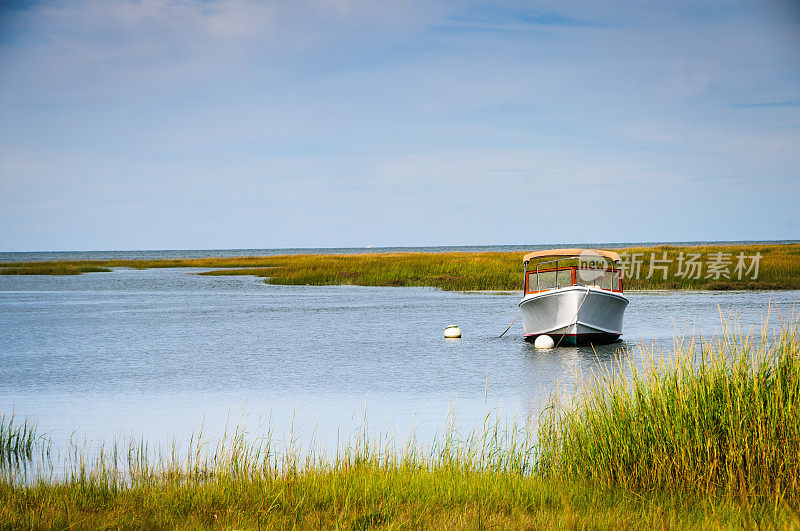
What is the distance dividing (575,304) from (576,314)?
11.0 inches

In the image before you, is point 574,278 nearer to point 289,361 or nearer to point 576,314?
point 576,314

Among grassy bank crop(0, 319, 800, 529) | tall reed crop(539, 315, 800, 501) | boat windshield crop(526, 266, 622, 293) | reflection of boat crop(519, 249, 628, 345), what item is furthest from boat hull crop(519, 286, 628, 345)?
tall reed crop(539, 315, 800, 501)

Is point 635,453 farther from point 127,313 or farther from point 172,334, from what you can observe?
point 127,313

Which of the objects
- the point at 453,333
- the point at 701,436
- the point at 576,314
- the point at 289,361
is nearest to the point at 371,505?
the point at 701,436

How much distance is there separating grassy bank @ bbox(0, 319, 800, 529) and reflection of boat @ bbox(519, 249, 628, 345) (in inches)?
503

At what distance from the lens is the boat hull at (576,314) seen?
21.0 metres

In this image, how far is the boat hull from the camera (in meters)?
21.0

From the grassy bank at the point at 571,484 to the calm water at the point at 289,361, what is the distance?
3543 mm

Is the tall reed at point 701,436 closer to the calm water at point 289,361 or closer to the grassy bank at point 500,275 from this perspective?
the calm water at point 289,361

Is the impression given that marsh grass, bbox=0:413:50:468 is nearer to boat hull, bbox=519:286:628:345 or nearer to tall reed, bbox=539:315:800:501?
tall reed, bbox=539:315:800:501

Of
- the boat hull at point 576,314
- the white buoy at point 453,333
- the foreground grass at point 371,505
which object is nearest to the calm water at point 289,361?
the white buoy at point 453,333

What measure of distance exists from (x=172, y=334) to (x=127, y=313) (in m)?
8.88

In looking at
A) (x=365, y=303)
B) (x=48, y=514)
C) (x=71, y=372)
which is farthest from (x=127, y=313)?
(x=48, y=514)

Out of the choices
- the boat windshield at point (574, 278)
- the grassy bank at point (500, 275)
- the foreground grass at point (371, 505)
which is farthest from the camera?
the grassy bank at point (500, 275)
